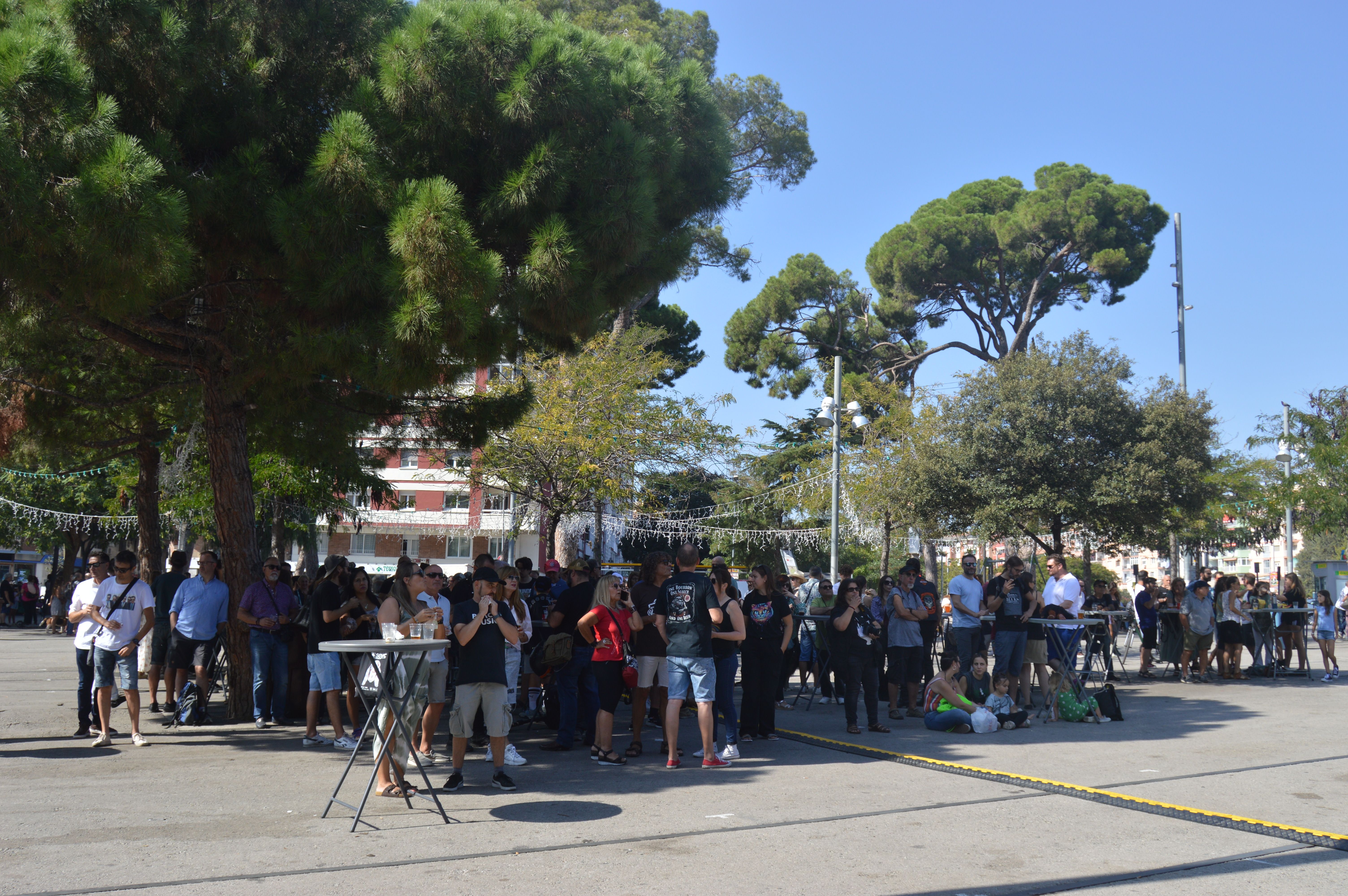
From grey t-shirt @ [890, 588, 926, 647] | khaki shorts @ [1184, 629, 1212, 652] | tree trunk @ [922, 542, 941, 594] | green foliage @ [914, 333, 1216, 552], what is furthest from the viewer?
tree trunk @ [922, 542, 941, 594]

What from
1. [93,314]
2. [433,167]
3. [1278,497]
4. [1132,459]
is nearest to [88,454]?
[93,314]

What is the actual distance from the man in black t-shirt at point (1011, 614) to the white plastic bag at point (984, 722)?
55.9 inches

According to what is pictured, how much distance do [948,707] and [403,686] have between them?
6.01 metres

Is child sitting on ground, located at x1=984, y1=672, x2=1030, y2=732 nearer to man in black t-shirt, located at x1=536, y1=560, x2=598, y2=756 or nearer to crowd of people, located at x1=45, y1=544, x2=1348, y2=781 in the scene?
crowd of people, located at x1=45, y1=544, x2=1348, y2=781

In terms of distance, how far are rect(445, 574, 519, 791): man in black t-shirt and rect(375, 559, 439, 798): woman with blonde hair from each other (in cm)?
26

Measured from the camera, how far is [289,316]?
Answer: 966 cm

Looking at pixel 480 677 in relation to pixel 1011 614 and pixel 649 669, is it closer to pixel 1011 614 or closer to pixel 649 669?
pixel 649 669

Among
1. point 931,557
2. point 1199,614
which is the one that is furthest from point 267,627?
point 931,557

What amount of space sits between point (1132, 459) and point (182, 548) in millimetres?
23149

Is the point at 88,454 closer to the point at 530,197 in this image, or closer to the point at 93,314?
the point at 93,314

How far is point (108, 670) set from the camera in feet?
29.7

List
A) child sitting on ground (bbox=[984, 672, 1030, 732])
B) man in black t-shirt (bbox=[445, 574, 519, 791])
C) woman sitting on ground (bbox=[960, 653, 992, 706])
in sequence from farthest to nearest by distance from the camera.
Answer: woman sitting on ground (bbox=[960, 653, 992, 706]) → child sitting on ground (bbox=[984, 672, 1030, 732]) → man in black t-shirt (bbox=[445, 574, 519, 791])

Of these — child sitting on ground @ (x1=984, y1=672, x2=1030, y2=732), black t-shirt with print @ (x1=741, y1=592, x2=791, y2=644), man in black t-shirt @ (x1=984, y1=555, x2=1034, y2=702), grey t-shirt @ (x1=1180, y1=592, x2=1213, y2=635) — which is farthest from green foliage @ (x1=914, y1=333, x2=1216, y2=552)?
black t-shirt with print @ (x1=741, y1=592, x2=791, y2=644)

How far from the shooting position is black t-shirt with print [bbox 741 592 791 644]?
10227mm
